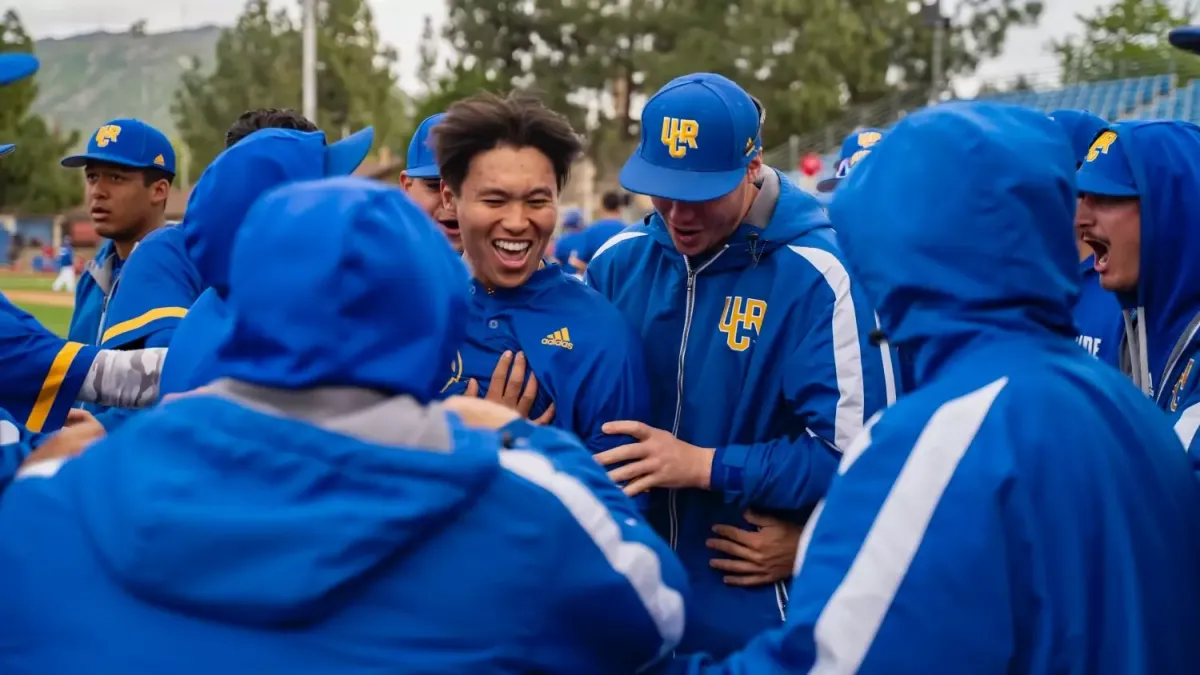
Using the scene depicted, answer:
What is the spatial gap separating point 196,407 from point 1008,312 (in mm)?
1201

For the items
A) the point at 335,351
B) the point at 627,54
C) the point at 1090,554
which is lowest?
the point at 1090,554

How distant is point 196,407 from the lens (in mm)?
1503

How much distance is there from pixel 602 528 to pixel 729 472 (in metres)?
1.43

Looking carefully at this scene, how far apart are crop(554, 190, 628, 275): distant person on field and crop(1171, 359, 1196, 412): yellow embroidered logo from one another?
6952 millimetres

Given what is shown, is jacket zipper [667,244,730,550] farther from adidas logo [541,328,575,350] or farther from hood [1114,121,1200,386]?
hood [1114,121,1200,386]

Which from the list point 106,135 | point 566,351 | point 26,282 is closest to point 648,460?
point 566,351

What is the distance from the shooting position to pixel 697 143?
3.10m

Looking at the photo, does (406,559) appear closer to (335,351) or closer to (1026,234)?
(335,351)

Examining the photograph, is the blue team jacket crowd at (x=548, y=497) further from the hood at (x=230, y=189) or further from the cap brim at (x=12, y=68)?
the cap brim at (x=12, y=68)

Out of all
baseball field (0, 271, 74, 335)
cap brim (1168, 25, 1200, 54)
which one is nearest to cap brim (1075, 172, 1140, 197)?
cap brim (1168, 25, 1200, 54)

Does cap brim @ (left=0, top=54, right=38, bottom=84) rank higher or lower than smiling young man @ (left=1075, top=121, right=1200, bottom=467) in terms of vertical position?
higher

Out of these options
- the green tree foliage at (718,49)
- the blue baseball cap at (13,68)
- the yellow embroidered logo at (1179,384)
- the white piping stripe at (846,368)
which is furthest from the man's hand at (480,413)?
the green tree foliage at (718,49)

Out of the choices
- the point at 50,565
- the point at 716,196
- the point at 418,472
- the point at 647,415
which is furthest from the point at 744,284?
the point at 50,565

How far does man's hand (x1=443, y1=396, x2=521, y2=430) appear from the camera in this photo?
69.9 inches
